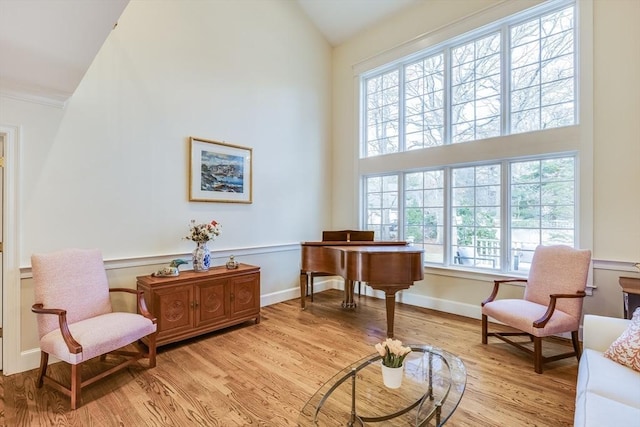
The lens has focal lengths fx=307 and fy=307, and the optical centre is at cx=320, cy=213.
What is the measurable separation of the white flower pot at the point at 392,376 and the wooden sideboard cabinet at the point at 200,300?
2.19 m

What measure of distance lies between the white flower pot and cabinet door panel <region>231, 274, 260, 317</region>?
7.22ft

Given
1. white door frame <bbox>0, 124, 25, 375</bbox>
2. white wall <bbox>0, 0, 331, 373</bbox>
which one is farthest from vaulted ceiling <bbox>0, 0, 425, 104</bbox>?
white door frame <bbox>0, 124, 25, 375</bbox>

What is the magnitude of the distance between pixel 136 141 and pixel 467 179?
4.07 metres

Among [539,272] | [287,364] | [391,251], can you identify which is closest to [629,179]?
[539,272]

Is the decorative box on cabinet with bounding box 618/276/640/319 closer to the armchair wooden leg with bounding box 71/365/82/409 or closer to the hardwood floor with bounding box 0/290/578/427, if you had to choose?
the hardwood floor with bounding box 0/290/578/427

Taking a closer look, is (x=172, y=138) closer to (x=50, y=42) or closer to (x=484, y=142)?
(x=50, y=42)

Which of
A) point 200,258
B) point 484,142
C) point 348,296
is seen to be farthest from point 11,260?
point 484,142

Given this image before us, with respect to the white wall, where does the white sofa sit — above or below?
below

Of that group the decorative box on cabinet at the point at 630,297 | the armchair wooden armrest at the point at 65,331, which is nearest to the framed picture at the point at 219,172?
the armchair wooden armrest at the point at 65,331

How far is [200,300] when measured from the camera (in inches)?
129

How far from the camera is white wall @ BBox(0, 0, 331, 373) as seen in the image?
2.78 m

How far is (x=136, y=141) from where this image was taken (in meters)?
3.29

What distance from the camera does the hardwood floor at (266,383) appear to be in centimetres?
204

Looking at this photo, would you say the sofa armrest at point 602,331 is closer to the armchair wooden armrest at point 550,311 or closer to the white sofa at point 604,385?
the white sofa at point 604,385
